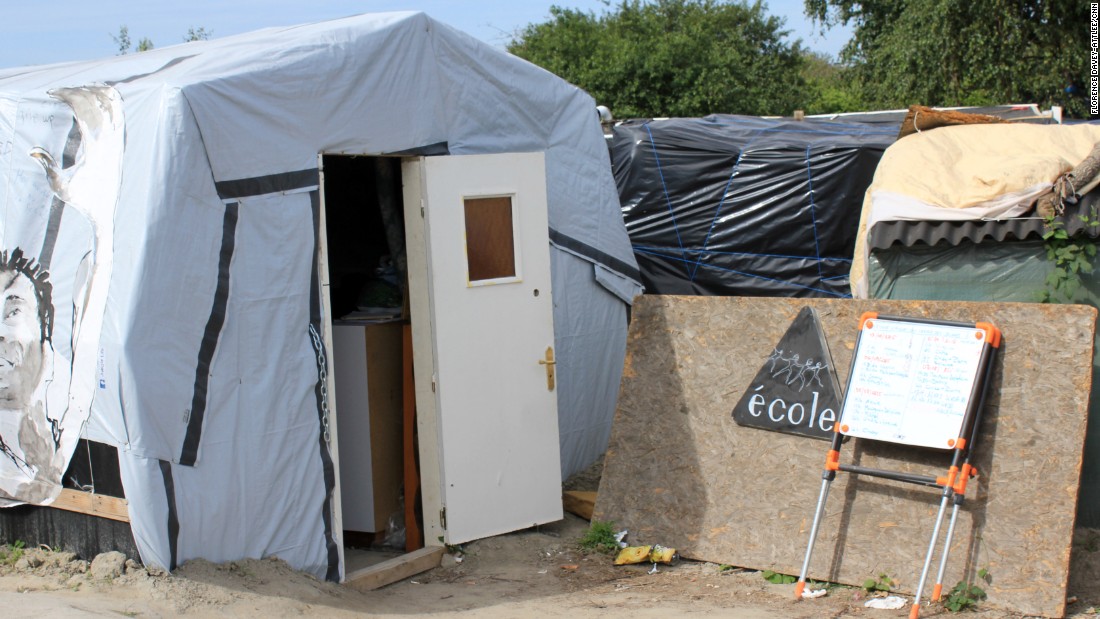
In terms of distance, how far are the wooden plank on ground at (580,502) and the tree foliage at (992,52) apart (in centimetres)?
1403

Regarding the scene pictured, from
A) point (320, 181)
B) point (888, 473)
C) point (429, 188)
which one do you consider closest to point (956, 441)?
point (888, 473)

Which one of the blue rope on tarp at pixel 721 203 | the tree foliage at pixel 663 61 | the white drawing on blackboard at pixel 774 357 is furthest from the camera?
the tree foliage at pixel 663 61

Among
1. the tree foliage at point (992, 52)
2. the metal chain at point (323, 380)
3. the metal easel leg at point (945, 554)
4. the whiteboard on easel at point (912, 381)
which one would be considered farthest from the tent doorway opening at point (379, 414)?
the tree foliage at point (992, 52)

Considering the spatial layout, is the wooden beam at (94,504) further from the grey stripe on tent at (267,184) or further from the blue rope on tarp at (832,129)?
the blue rope on tarp at (832,129)

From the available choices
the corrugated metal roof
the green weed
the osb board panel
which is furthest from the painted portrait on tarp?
the corrugated metal roof

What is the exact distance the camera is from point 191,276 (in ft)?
16.2

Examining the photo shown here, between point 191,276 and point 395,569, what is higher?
point 191,276

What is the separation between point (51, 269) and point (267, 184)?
3.69 feet

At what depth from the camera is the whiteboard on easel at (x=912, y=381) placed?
17.0ft

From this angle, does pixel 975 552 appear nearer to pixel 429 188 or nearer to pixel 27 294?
pixel 429 188

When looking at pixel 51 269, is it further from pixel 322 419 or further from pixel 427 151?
pixel 427 151

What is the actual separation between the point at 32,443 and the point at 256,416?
1167mm

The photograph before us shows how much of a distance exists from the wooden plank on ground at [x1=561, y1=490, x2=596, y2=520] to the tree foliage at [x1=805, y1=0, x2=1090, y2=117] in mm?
14033

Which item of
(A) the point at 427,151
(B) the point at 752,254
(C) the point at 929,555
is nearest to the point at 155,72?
(A) the point at 427,151
